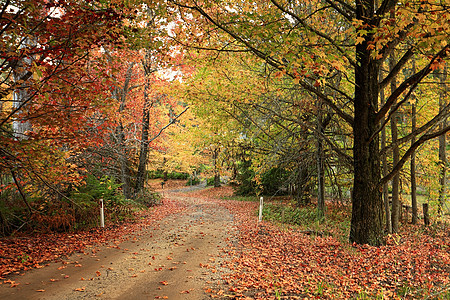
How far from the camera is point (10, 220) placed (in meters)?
7.43

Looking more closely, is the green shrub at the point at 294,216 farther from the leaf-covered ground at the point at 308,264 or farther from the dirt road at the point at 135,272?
the dirt road at the point at 135,272

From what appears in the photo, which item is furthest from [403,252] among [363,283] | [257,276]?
[257,276]

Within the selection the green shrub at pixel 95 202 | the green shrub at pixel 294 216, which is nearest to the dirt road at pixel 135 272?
the green shrub at pixel 95 202

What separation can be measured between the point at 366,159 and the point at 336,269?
2.67 metres

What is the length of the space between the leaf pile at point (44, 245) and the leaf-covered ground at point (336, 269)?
3681mm

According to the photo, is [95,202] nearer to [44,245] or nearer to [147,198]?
[44,245]

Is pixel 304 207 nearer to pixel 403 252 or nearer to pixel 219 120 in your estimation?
pixel 219 120

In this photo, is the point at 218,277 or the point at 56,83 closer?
the point at 218,277

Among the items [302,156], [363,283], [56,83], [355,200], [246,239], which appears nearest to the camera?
[363,283]

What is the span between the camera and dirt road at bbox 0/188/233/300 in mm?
4473

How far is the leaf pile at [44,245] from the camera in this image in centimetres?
558

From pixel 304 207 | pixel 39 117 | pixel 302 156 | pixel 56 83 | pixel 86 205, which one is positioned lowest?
pixel 304 207

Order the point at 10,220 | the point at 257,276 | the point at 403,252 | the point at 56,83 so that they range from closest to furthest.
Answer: the point at 257,276 < the point at 56,83 < the point at 403,252 < the point at 10,220

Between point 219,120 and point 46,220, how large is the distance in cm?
797
